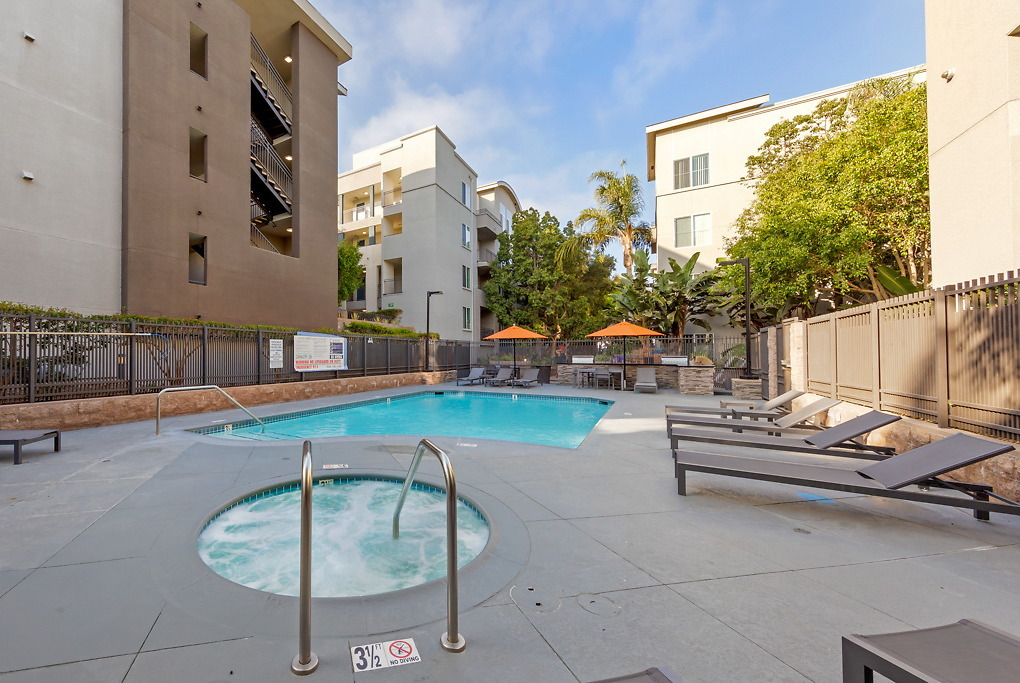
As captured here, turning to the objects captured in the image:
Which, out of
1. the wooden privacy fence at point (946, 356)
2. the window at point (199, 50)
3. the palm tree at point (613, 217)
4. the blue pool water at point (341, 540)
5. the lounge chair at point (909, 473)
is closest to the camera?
the blue pool water at point (341, 540)

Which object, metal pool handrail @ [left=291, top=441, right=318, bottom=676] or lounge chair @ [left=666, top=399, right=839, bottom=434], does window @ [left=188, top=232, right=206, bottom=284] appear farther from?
lounge chair @ [left=666, top=399, right=839, bottom=434]

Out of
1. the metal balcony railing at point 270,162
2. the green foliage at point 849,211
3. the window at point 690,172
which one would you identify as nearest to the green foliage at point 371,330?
the metal balcony railing at point 270,162

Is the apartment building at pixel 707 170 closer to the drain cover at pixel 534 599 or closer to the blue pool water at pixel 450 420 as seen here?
the blue pool water at pixel 450 420

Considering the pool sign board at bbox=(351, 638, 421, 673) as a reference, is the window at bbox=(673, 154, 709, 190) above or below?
above

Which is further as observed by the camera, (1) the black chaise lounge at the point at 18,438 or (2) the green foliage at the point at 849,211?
(2) the green foliage at the point at 849,211

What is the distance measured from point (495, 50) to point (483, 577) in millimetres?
28452

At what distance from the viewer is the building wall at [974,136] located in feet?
21.7

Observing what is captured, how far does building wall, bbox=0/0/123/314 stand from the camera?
10445 mm

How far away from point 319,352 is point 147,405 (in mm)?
5462

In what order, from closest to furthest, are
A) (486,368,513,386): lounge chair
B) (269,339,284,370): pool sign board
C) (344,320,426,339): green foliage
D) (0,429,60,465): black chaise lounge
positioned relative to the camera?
(0,429,60,465): black chaise lounge
(269,339,284,370): pool sign board
(486,368,513,386): lounge chair
(344,320,426,339): green foliage

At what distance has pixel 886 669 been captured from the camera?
1312mm

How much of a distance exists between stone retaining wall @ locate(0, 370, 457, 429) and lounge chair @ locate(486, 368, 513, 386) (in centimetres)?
597

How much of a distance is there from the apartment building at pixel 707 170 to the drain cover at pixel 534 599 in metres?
23.7

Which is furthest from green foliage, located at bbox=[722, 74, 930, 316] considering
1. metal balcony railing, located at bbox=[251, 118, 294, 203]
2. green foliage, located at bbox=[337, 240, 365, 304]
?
metal balcony railing, located at bbox=[251, 118, 294, 203]
